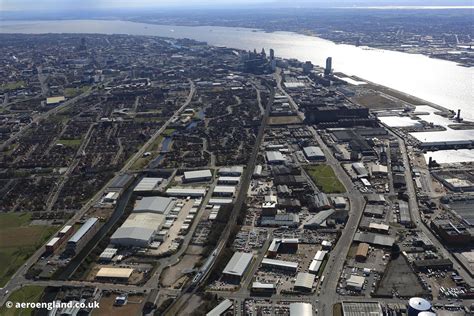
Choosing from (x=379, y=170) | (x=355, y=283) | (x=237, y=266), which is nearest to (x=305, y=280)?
(x=355, y=283)

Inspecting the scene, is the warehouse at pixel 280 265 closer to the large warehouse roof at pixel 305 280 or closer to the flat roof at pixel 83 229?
the large warehouse roof at pixel 305 280

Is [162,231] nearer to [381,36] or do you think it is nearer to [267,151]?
[267,151]

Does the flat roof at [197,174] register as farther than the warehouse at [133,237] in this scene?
Yes

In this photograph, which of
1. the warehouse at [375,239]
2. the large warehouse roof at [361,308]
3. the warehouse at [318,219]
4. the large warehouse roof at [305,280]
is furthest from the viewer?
the warehouse at [318,219]

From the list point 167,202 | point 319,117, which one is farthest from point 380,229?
point 319,117

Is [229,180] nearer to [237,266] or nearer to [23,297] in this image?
[237,266]

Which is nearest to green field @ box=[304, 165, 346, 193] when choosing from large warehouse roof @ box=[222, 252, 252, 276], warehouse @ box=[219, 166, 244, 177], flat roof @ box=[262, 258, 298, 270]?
warehouse @ box=[219, 166, 244, 177]

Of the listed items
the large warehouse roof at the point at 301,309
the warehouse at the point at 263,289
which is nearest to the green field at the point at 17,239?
the warehouse at the point at 263,289

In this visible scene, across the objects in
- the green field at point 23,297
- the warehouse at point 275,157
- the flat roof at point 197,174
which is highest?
the warehouse at point 275,157
